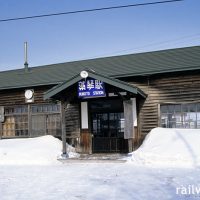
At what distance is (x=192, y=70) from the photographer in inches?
602

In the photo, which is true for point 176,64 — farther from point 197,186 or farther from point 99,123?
point 197,186

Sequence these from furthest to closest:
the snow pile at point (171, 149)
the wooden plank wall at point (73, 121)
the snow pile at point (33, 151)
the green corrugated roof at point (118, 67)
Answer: the wooden plank wall at point (73, 121), the green corrugated roof at point (118, 67), the snow pile at point (33, 151), the snow pile at point (171, 149)

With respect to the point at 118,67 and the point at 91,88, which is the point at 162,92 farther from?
the point at 91,88

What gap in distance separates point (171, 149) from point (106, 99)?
517 centimetres

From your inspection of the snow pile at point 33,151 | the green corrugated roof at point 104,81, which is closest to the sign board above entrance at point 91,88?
the green corrugated roof at point 104,81

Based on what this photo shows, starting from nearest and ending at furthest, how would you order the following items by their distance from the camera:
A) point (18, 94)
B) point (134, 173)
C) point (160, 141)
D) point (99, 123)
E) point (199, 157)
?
point (134, 173), point (199, 157), point (160, 141), point (99, 123), point (18, 94)

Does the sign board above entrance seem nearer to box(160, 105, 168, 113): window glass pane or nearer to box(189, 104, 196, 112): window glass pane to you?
box(160, 105, 168, 113): window glass pane

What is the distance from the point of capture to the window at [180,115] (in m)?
15.4

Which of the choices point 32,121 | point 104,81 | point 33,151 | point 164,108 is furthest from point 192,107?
point 32,121

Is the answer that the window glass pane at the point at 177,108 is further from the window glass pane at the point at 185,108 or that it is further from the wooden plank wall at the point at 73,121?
the wooden plank wall at the point at 73,121

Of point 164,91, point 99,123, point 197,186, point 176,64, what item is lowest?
point 197,186

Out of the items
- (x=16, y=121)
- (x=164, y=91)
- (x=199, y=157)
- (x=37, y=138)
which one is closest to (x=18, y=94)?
(x=16, y=121)

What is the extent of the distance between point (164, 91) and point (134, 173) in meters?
5.87

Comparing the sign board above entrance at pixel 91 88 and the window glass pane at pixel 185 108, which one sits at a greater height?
the sign board above entrance at pixel 91 88
